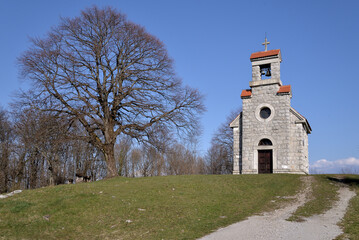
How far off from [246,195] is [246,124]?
11275mm

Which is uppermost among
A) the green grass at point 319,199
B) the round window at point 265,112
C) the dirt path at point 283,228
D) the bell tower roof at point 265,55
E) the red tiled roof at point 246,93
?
the bell tower roof at point 265,55

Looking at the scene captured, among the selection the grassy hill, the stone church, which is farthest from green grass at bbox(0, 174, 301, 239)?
the stone church

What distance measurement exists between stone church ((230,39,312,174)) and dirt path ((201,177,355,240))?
469 inches

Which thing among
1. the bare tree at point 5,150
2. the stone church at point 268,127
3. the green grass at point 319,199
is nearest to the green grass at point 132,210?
the green grass at point 319,199

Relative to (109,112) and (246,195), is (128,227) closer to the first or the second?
(246,195)

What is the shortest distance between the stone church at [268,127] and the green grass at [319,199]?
4.22m

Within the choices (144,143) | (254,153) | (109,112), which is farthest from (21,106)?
(254,153)

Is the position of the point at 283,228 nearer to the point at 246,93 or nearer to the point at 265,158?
the point at 265,158

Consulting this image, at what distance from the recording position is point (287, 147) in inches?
1016

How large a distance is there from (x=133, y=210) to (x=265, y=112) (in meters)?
17.1

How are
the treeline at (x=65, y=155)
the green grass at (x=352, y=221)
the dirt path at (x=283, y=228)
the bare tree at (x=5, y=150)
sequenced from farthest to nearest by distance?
the bare tree at (x=5, y=150) → the treeline at (x=65, y=155) → the dirt path at (x=283, y=228) → the green grass at (x=352, y=221)

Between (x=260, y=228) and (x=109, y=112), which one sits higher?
(x=109, y=112)

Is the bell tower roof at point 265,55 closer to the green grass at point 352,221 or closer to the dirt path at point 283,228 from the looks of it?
the green grass at point 352,221

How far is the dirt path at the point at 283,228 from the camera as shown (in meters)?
10.3
